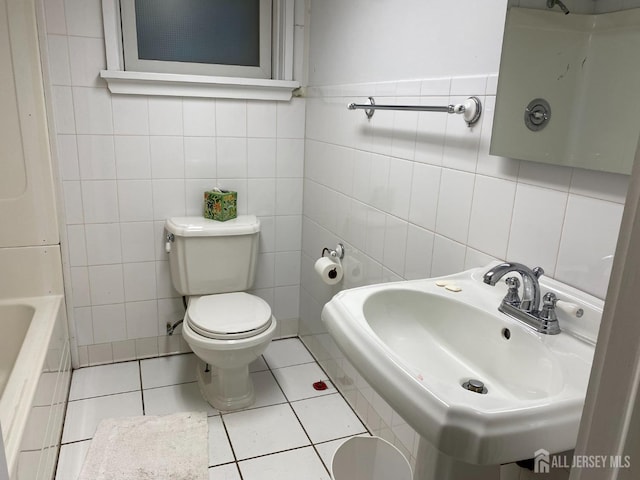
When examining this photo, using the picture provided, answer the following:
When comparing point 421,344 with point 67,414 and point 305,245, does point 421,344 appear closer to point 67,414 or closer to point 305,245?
point 305,245

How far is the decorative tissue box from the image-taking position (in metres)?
2.37

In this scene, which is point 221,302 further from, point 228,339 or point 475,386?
point 475,386

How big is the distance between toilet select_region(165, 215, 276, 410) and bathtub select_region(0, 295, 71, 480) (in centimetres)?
52

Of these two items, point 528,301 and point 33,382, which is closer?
point 528,301

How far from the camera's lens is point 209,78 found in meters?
2.28

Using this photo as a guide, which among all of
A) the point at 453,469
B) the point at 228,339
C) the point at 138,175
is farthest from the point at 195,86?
the point at 453,469

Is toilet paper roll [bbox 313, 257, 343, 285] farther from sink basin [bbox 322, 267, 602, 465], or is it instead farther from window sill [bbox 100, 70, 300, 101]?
window sill [bbox 100, 70, 300, 101]

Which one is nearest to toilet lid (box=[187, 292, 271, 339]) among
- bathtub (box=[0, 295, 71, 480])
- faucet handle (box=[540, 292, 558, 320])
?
bathtub (box=[0, 295, 71, 480])

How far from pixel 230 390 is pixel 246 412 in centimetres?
12

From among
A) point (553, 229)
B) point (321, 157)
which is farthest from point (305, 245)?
point (553, 229)

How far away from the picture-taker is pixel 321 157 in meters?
2.39

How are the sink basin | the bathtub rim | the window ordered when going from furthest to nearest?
the window
the bathtub rim
the sink basin

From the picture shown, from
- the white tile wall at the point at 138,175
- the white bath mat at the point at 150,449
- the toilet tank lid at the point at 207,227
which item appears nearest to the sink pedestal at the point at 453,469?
the white bath mat at the point at 150,449

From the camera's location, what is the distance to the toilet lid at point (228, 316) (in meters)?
2.01
